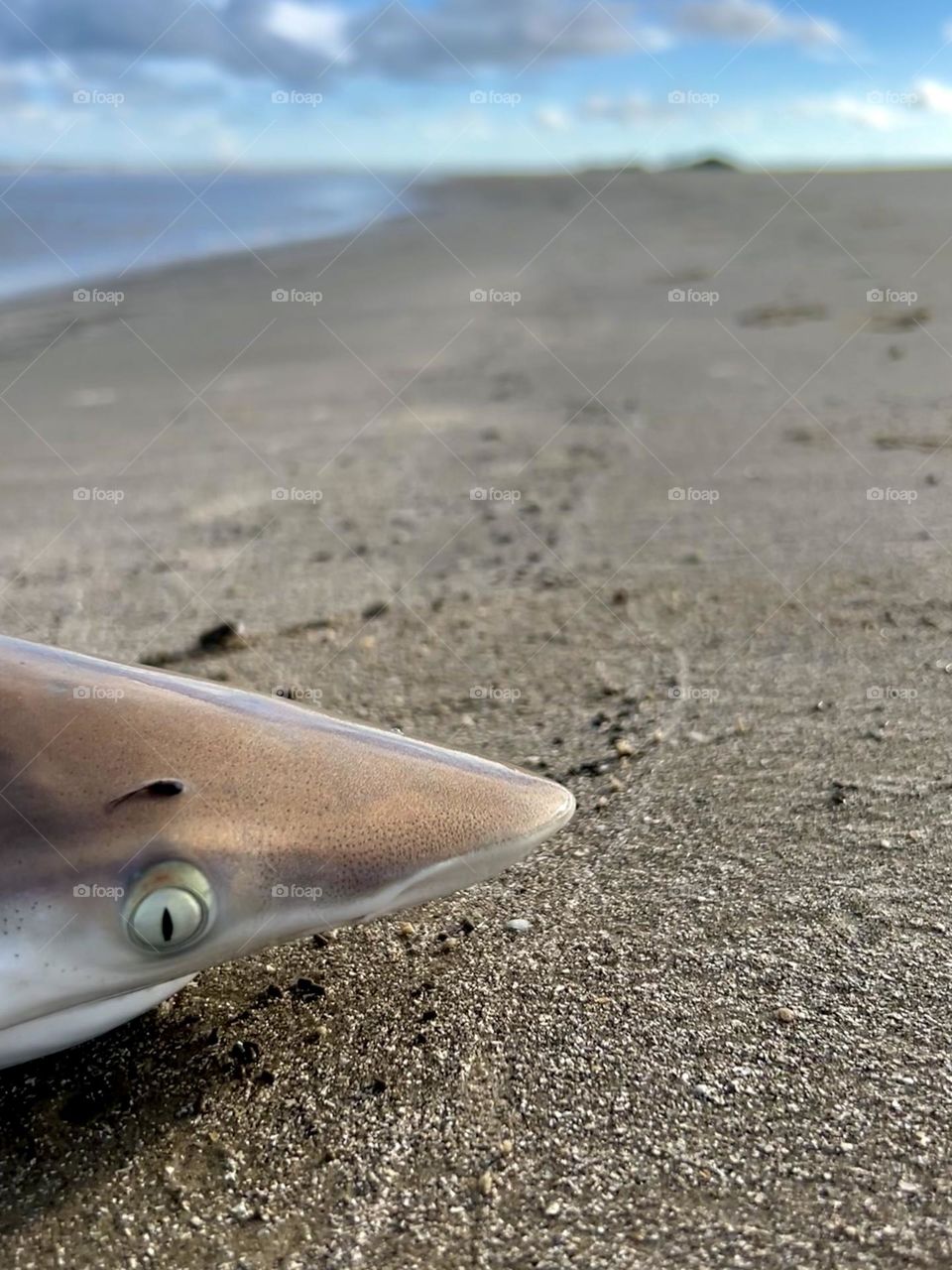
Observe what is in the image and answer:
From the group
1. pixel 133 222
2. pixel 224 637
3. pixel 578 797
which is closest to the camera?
pixel 578 797

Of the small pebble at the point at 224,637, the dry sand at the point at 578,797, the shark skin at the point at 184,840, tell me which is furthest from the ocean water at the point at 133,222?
the shark skin at the point at 184,840

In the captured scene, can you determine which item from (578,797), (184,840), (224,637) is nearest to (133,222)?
(224,637)

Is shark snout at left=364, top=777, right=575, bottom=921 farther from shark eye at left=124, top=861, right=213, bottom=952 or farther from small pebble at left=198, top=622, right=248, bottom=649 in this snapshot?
small pebble at left=198, top=622, right=248, bottom=649

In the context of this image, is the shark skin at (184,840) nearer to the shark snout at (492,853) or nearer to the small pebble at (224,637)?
the shark snout at (492,853)

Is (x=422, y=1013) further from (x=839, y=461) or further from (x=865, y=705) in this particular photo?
(x=839, y=461)

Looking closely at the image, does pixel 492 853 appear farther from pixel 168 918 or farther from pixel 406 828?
pixel 168 918

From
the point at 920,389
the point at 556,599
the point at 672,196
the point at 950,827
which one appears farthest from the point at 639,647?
the point at 672,196
